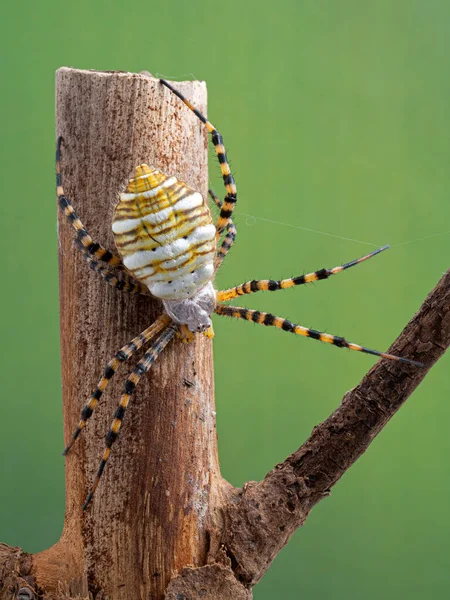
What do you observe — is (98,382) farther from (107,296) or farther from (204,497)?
(204,497)

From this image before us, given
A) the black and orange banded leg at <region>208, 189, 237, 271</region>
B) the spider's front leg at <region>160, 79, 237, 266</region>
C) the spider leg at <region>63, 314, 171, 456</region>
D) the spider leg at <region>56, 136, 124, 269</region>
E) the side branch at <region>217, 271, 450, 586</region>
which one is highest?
the spider's front leg at <region>160, 79, 237, 266</region>

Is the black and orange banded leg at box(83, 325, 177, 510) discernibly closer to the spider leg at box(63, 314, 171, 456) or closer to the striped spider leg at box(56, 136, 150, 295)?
the spider leg at box(63, 314, 171, 456)

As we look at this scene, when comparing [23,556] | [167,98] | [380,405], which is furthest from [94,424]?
[167,98]

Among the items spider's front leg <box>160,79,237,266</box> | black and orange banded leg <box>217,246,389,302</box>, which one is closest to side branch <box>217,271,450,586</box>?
black and orange banded leg <box>217,246,389,302</box>

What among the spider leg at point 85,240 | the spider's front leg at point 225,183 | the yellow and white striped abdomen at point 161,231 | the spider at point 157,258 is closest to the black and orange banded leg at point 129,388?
the spider at point 157,258

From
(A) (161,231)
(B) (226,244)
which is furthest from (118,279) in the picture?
(B) (226,244)

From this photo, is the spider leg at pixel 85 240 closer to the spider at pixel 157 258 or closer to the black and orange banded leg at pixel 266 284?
the spider at pixel 157 258
